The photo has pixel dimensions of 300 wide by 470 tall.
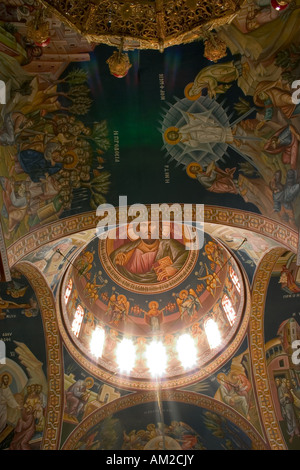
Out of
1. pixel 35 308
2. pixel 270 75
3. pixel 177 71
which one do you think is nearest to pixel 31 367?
pixel 35 308

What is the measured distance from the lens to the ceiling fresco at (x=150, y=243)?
9133 mm

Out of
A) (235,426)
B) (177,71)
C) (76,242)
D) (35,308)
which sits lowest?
(235,426)

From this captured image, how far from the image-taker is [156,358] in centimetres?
1510

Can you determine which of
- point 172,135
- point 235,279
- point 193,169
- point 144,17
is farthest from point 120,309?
point 144,17

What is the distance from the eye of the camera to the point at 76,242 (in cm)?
1236

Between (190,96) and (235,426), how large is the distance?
9.31 m

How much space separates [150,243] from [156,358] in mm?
3760

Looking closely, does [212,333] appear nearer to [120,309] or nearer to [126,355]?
[126,355]

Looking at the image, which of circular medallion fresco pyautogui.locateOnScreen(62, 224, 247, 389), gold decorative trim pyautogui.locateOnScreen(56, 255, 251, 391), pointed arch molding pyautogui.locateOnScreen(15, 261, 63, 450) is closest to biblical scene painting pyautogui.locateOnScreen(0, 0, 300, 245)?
pointed arch molding pyautogui.locateOnScreen(15, 261, 63, 450)

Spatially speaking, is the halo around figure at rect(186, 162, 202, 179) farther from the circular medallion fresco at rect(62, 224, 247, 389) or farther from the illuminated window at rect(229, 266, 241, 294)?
the illuminated window at rect(229, 266, 241, 294)

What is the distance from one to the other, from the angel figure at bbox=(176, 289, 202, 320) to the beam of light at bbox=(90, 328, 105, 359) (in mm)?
2697
